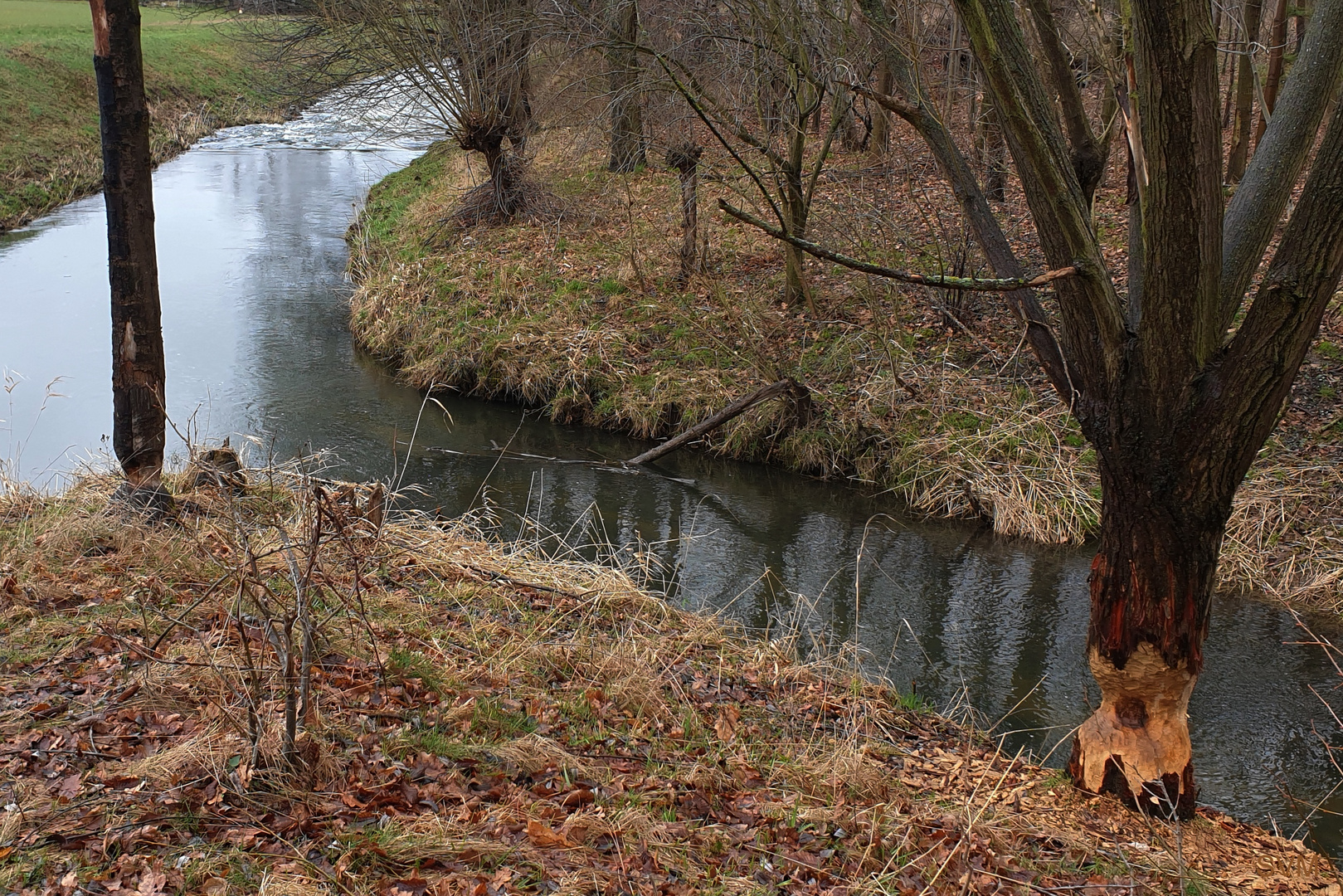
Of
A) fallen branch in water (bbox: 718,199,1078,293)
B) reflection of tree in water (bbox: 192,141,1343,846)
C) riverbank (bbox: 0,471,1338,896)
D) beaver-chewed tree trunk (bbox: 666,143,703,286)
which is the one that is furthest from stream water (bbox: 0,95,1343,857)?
beaver-chewed tree trunk (bbox: 666,143,703,286)

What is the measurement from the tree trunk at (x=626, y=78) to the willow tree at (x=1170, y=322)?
23.0 ft

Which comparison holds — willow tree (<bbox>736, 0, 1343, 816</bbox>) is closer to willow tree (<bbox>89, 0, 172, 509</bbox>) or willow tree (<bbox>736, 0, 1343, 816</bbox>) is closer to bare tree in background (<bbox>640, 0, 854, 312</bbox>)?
willow tree (<bbox>89, 0, 172, 509</bbox>)

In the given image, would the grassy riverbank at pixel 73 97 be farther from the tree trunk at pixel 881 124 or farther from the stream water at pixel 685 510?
the tree trunk at pixel 881 124

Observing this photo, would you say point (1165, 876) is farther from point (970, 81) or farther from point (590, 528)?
point (970, 81)

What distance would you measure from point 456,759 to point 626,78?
36.2ft

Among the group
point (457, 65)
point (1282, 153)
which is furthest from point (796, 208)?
point (1282, 153)

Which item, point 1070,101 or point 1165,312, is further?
point 1070,101

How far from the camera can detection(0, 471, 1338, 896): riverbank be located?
128 inches

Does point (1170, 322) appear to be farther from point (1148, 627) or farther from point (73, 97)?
point (73, 97)

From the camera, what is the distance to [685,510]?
32.4ft

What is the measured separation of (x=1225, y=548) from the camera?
840 cm

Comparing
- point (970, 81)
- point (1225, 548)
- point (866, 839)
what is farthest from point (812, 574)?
point (970, 81)

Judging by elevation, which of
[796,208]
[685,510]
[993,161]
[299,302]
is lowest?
[685,510]

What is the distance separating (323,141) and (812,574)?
84.0 ft
